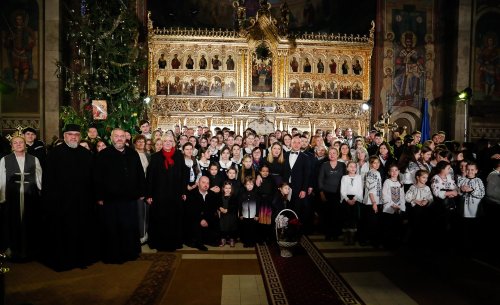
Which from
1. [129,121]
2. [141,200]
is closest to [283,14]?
[129,121]

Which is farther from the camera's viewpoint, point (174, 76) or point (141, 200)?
point (174, 76)

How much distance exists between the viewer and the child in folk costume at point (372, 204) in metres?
7.57

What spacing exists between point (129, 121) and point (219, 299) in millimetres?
8678

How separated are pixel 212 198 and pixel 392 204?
3.50m

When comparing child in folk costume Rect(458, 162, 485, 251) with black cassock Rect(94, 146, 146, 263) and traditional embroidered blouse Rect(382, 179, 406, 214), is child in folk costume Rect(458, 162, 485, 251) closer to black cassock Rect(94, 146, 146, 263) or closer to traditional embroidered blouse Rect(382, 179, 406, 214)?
traditional embroidered blouse Rect(382, 179, 406, 214)

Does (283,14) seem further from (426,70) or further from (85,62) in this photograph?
(85,62)

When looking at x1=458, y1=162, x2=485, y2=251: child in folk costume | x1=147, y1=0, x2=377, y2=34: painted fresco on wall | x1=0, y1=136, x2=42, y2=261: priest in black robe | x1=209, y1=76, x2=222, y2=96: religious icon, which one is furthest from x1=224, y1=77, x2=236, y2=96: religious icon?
x1=458, y1=162, x2=485, y2=251: child in folk costume

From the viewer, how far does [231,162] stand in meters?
8.65

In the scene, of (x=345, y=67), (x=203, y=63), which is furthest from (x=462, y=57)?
(x=203, y=63)

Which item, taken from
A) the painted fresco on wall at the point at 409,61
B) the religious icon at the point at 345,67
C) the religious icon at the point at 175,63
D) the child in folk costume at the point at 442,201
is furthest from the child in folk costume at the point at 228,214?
the painted fresco on wall at the point at 409,61

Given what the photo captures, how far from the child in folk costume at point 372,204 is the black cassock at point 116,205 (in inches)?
175

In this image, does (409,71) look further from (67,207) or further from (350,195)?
(67,207)

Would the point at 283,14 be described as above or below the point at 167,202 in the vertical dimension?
above

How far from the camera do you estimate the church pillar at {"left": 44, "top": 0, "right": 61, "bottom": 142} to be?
15.2 meters
